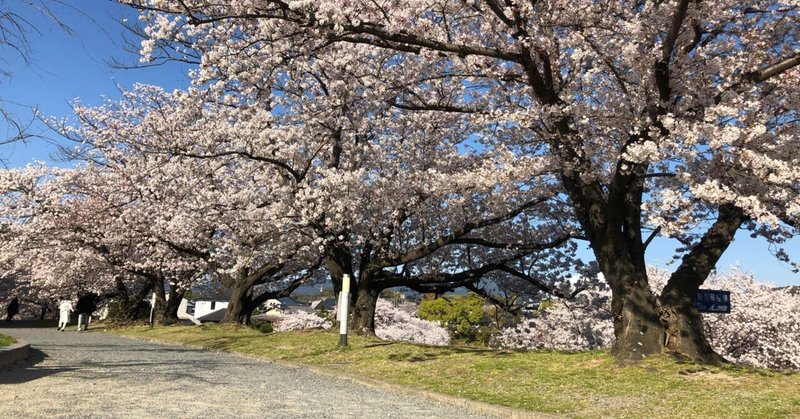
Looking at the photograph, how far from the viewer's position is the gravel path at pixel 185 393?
6461mm

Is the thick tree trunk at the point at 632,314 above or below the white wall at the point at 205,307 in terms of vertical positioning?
above

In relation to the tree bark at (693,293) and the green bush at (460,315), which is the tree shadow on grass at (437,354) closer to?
the tree bark at (693,293)

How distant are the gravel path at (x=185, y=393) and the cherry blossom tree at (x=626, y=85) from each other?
466 cm

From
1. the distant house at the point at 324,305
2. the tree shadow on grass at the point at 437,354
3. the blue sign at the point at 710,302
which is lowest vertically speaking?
the tree shadow on grass at the point at 437,354

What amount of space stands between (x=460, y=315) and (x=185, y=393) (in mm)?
31216

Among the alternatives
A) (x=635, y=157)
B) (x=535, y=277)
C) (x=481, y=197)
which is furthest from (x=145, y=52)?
(x=535, y=277)

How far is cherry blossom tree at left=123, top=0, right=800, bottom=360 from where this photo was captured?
864 centimetres

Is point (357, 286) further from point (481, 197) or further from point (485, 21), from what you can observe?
point (485, 21)

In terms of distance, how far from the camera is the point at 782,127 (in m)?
10.2

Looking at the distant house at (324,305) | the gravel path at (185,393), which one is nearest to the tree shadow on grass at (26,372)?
the gravel path at (185,393)

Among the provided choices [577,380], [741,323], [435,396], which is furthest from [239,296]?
[741,323]

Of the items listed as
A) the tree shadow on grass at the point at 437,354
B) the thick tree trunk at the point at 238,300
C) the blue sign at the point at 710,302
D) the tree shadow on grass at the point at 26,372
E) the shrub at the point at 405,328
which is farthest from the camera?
the shrub at the point at 405,328

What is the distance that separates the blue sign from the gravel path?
5440 mm

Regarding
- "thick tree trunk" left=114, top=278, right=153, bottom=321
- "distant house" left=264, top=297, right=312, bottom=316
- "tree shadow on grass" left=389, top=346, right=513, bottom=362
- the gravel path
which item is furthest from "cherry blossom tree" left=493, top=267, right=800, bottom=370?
"distant house" left=264, top=297, right=312, bottom=316
